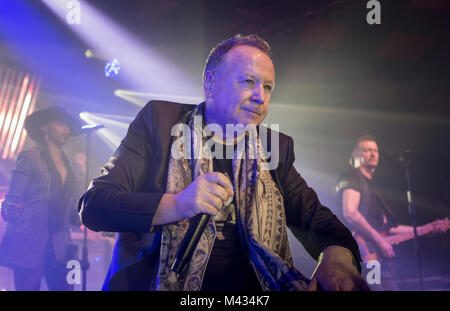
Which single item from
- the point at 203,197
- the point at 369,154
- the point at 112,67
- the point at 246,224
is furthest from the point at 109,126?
the point at 203,197

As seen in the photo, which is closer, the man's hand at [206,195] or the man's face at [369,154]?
the man's hand at [206,195]

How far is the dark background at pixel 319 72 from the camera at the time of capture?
5.48 m

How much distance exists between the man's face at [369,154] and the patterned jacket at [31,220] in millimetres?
4842

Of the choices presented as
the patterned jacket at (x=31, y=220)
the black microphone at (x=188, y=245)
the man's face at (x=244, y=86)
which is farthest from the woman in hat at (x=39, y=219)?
the black microphone at (x=188, y=245)

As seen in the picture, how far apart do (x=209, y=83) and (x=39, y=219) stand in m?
3.91

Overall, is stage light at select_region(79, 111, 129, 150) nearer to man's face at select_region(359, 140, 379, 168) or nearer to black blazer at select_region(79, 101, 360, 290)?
man's face at select_region(359, 140, 379, 168)

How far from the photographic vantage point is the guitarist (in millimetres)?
5168

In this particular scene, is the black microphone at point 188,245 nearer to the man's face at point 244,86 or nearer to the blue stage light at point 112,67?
the man's face at point 244,86

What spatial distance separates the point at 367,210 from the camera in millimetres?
5668

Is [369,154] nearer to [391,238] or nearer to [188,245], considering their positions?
[391,238]

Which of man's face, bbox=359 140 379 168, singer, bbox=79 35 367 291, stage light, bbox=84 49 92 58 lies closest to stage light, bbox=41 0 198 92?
stage light, bbox=84 49 92 58

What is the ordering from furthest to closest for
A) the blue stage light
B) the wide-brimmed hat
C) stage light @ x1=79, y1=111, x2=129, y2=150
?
stage light @ x1=79, y1=111, x2=129, y2=150
the blue stage light
the wide-brimmed hat

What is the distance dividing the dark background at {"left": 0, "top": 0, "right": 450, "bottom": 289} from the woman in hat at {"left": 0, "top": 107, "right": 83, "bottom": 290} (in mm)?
2053
